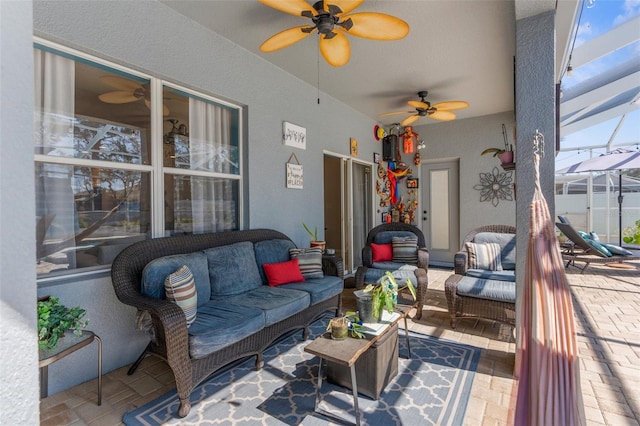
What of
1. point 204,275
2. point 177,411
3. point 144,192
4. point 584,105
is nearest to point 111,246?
point 144,192

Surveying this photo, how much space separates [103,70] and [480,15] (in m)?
3.30

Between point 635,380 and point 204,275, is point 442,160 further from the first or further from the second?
point 204,275

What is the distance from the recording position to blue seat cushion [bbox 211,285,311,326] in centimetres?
261

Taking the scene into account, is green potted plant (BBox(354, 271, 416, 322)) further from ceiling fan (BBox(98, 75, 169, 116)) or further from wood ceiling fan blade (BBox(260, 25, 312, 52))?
ceiling fan (BBox(98, 75, 169, 116))

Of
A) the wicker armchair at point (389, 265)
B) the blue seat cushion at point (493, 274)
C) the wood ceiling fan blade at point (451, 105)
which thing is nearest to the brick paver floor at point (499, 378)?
the wicker armchair at point (389, 265)

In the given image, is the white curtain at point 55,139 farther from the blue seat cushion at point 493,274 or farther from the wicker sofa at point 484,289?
the blue seat cushion at point 493,274

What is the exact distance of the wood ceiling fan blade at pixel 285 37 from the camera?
246 cm

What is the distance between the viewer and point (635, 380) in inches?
91.5

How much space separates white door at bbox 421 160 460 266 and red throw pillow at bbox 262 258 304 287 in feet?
14.5

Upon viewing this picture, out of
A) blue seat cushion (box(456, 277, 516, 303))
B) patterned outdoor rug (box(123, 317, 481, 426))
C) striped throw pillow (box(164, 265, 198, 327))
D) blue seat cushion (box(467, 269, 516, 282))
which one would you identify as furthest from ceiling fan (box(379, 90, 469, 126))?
striped throw pillow (box(164, 265, 198, 327))

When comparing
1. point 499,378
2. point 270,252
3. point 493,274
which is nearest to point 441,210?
point 493,274

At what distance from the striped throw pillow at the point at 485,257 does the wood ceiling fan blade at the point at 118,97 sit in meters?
3.87

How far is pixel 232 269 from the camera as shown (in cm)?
296

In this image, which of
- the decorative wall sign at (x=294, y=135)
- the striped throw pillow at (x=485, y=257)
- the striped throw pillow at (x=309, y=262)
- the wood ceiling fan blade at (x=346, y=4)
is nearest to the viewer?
the wood ceiling fan blade at (x=346, y=4)
